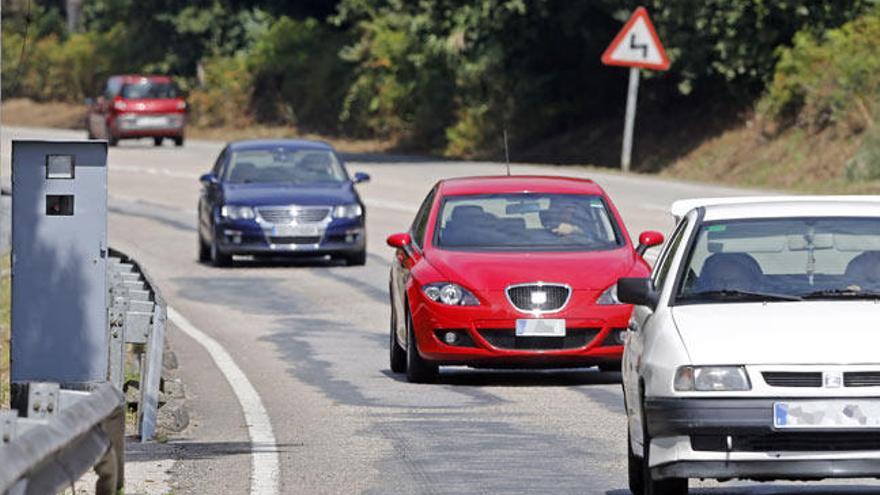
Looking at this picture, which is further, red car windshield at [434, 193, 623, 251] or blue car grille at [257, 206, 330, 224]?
blue car grille at [257, 206, 330, 224]

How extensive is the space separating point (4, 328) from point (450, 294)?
325 inches

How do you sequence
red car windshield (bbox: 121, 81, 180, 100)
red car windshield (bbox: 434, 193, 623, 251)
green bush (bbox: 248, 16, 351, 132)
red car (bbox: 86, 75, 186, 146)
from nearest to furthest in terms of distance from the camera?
red car windshield (bbox: 434, 193, 623, 251)
red car (bbox: 86, 75, 186, 146)
red car windshield (bbox: 121, 81, 180, 100)
green bush (bbox: 248, 16, 351, 132)

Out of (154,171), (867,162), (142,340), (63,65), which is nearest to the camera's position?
(142,340)

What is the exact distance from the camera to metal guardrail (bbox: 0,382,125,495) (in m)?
8.18

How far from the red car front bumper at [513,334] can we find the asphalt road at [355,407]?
230mm

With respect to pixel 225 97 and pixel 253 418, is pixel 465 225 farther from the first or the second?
pixel 225 97

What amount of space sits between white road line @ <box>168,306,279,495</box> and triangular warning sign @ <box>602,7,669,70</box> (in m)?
20.1

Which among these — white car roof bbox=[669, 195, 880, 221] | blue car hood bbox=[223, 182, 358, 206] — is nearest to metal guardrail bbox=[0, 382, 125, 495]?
white car roof bbox=[669, 195, 880, 221]

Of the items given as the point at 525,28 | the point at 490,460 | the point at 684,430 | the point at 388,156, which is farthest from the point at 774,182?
the point at 684,430

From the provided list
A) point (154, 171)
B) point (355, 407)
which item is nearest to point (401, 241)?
point (355, 407)

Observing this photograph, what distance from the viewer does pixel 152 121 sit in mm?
59219

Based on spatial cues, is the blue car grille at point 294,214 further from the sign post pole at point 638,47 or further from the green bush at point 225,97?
the green bush at point 225,97

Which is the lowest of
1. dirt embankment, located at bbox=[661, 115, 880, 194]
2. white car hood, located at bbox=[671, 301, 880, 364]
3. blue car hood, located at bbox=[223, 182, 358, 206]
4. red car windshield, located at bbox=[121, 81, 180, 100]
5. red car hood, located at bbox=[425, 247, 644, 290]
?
red car windshield, located at bbox=[121, 81, 180, 100]

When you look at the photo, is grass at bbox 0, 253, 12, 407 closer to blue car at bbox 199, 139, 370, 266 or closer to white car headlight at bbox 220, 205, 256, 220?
blue car at bbox 199, 139, 370, 266
